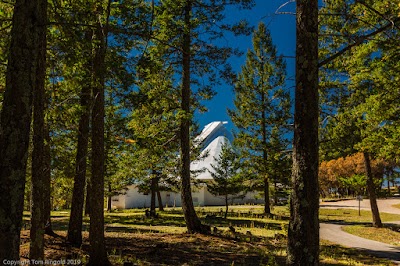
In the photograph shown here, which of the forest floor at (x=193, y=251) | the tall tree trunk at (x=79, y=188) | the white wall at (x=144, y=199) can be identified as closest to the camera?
the forest floor at (x=193, y=251)

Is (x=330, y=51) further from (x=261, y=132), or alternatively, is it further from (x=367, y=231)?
(x=261, y=132)

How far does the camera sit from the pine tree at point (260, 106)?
2752cm

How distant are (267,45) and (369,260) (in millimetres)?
21362

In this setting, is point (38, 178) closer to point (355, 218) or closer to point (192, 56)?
point (192, 56)

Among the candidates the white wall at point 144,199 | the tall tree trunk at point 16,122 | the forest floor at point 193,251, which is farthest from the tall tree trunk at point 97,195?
the white wall at point 144,199

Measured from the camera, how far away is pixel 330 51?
17.0 meters

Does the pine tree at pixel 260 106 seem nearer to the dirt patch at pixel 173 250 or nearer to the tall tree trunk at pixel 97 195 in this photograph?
the dirt patch at pixel 173 250

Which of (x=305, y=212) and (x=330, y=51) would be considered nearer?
(x=305, y=212)

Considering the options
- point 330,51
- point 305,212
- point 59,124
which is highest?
point 330,51

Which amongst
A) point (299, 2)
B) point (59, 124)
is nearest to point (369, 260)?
point (299, 2)

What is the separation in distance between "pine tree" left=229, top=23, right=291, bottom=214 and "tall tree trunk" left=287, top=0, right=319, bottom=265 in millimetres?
22353

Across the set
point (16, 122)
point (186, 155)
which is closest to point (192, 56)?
point (186, 155)

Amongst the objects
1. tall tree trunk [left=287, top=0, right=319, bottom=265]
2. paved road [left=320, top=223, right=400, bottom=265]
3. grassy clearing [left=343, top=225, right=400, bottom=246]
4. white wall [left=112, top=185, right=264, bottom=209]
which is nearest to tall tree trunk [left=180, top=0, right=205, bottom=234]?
paved road [left=320, top=223, right=400, bottom=265]

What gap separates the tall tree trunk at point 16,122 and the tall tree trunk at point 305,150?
3.54 metres
